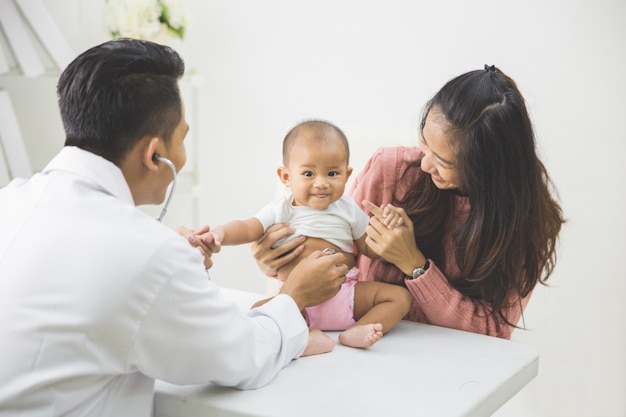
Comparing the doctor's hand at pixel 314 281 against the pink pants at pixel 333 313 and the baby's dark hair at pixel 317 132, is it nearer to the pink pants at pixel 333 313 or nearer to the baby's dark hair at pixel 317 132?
the pink pants at pixel 333 313

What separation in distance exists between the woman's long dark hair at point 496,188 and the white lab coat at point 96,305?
699 millimetres

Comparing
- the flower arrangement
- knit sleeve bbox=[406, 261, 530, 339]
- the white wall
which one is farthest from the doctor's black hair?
the flower arrangement

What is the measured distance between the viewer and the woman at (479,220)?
1635 mm

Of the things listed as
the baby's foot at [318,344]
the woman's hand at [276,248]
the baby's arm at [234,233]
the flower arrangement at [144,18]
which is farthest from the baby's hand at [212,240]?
the flower arrangement at [144,18]

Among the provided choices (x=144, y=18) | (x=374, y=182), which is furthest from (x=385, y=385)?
(x=144, y=18)

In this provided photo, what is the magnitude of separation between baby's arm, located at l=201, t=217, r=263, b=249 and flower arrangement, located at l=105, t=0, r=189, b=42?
1377mm

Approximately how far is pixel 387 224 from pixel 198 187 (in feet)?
5.47

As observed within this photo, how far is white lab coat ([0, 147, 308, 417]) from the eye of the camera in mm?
1068

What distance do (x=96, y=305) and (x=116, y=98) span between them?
0.33m

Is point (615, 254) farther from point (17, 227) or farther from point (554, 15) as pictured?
point (17, 227)

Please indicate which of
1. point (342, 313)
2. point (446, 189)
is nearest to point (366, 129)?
point (446, 189)

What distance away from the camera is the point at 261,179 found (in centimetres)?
326

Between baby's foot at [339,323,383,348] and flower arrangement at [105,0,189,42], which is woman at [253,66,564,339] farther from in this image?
flower arrangement at [105,0,189,42]

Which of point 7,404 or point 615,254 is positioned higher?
point 7,404
